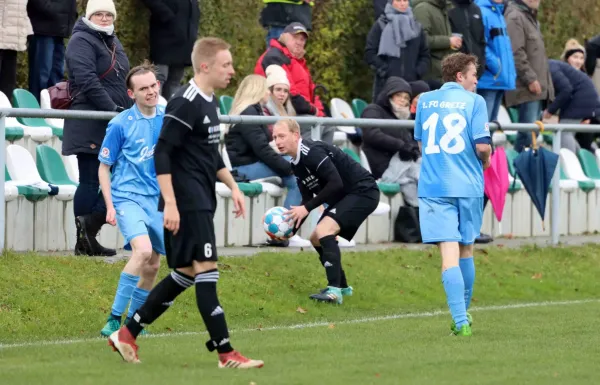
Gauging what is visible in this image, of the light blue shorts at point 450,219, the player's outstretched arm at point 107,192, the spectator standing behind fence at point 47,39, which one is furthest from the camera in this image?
the spectator standing behind fence at point 47,39

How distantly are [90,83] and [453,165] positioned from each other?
3693 mm

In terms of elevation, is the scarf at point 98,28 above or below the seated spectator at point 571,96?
above

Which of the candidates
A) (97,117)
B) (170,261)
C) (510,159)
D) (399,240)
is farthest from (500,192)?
(170,261)

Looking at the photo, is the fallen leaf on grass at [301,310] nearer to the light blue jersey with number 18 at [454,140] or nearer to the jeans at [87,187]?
the jeans at [87,187]

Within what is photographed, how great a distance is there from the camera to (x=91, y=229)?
12859 mm

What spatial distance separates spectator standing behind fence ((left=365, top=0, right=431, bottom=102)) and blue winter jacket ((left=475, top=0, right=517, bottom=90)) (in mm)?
773

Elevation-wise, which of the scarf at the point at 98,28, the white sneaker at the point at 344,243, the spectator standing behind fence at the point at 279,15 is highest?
the scarf at the point at 98,28

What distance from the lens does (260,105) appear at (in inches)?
599

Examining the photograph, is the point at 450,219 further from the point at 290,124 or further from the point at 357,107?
the point at 357,107

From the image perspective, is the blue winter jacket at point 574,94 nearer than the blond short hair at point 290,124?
No

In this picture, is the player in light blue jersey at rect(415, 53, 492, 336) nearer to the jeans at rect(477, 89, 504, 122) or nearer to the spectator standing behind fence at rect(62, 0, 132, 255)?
the spectator standing behind fence at rect(62, 0, 132, 255)

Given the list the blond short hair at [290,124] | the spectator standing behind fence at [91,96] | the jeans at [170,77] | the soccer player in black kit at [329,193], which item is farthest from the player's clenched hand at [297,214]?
the jeans at [170,77]

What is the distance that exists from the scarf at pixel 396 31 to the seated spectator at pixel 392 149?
1674mm

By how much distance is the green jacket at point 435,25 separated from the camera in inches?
742
